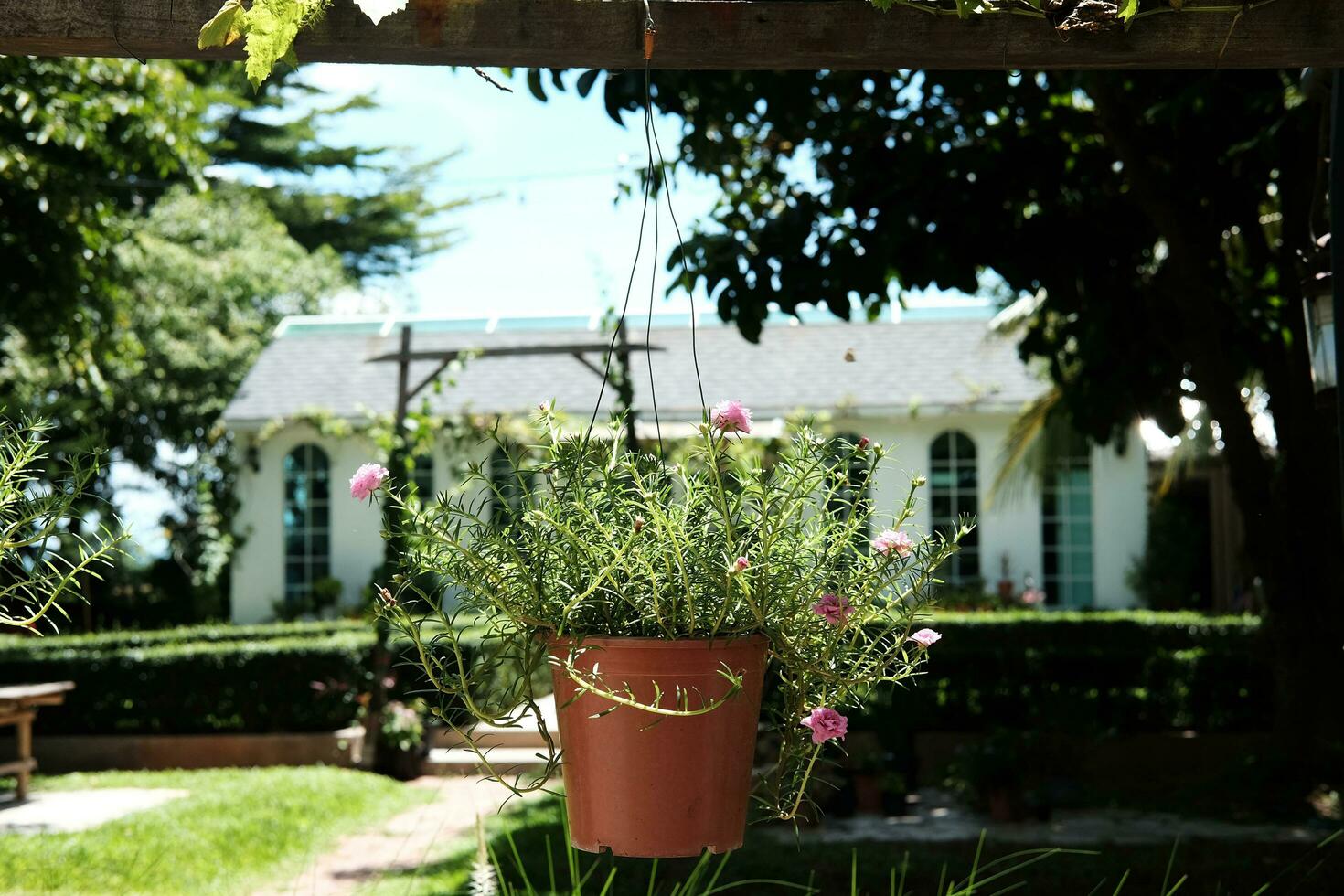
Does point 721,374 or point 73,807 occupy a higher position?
point 721,374

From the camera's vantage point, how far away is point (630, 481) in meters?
2.14

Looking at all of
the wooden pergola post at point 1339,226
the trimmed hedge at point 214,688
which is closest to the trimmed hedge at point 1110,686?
the trimmed hedge at point 214,688

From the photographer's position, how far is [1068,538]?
15.6 meters

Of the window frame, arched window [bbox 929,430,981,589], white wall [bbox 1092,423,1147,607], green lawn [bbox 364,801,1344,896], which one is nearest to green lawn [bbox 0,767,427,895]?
green lawn [bbox 364,801,1344,896]

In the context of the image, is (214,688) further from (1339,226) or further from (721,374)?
(1339,226)

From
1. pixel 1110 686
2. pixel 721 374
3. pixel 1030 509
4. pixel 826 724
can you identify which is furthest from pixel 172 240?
pixel 826 724

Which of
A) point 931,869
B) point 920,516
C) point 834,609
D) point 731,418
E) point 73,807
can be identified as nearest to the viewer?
point 731,418

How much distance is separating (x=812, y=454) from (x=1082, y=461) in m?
14.2

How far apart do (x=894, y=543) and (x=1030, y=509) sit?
47.2 feet

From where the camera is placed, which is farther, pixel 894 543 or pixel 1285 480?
pixel 1285 480

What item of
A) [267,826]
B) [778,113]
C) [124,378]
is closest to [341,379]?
[124,378]

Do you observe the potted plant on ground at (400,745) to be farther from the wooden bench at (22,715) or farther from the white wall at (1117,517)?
the white wall at (1117,517)

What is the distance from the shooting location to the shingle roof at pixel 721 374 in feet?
51.6

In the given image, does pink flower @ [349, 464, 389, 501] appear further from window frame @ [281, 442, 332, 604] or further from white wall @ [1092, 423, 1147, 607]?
window frame @ [281, 442, 332, 604]
